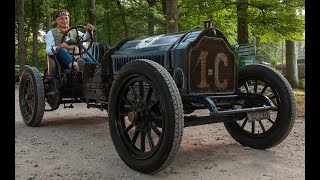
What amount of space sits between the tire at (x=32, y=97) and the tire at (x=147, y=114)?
8.31 ft

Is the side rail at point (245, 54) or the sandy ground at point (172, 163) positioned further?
the side rail at point (245, 54)

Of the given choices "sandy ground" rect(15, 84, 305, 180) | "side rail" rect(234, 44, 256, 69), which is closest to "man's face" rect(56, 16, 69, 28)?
"sandy ground" rect(15, 84, 305, 180)

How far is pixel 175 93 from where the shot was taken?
326 cm

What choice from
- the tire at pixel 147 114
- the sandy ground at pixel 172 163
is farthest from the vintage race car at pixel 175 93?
the sandy ground at pixel 172 163

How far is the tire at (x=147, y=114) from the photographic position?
3229mm

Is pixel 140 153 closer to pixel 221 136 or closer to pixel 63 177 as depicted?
pixel 63 177

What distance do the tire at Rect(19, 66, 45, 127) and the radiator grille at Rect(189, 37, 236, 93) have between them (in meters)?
3.11

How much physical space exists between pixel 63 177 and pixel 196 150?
1.83m

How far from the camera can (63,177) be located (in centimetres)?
341

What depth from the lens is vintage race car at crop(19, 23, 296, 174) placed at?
3.37m

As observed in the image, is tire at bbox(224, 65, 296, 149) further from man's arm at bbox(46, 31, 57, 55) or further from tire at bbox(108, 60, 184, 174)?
man's arm at bbox(46, 31, 57, 55)

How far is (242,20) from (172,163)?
818cm

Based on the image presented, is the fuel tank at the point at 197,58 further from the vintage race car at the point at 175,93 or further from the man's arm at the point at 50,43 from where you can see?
the man's arm at the point at 50,43
